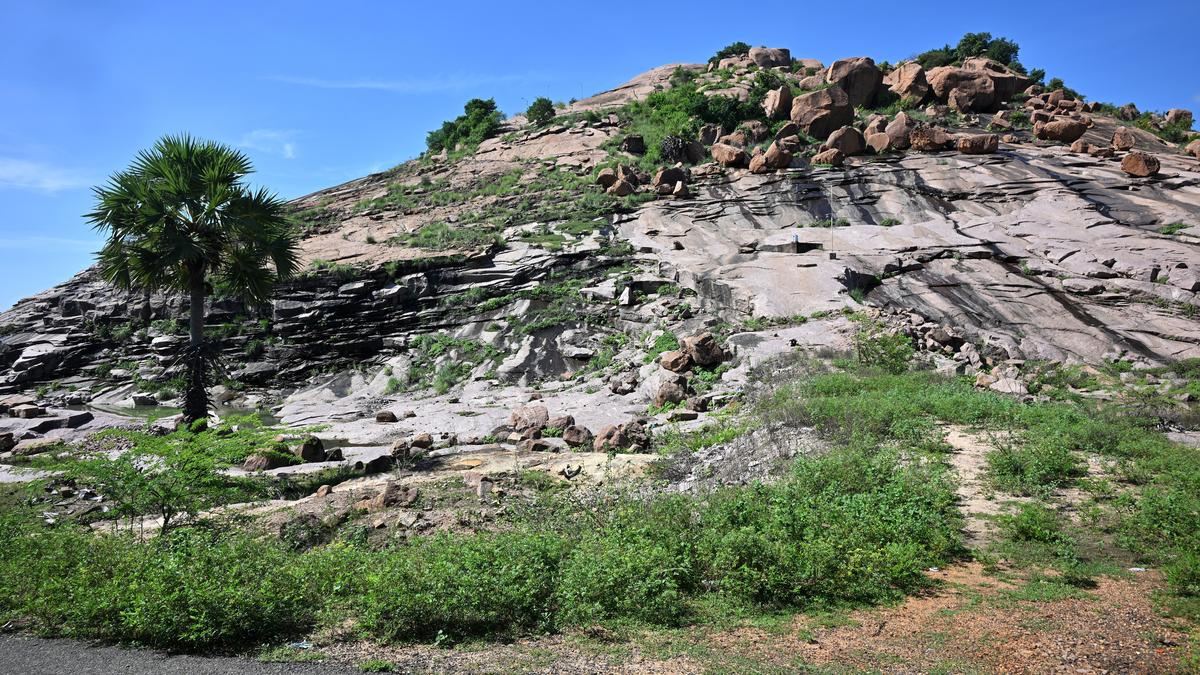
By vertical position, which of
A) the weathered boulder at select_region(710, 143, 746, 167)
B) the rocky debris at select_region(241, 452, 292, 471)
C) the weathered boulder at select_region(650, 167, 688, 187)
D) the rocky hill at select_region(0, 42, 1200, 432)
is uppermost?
the weathered boulder at select_region(710, 143, 746, 167)

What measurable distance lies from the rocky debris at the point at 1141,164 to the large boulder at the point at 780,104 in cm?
1572

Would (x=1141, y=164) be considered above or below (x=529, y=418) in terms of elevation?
above

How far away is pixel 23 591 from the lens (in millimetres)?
5801

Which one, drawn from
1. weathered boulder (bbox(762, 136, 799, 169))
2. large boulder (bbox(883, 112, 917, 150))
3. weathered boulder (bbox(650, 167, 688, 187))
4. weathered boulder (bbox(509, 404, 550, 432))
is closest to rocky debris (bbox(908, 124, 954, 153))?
large boulder (bbox(883, 112, 917, 150))

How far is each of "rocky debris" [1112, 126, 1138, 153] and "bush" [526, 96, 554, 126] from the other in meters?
30.9

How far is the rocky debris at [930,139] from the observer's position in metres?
30.6

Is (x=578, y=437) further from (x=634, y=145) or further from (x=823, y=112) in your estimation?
(x=823, y=112)

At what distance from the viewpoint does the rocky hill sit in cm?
1984

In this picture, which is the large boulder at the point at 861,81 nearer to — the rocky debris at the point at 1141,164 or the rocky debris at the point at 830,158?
the rocky debris at the point at 830,158

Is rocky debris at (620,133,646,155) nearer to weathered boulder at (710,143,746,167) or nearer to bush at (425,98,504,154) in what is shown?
weathered boulder at (710,143,746,167)

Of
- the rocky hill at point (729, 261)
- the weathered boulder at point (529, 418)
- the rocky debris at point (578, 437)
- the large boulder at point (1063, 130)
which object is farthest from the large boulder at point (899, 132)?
the rocky debris at point (578, 437)

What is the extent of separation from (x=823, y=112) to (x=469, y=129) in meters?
24.4

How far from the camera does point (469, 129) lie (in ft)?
153

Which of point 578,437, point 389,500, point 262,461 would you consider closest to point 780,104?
point 578,437
